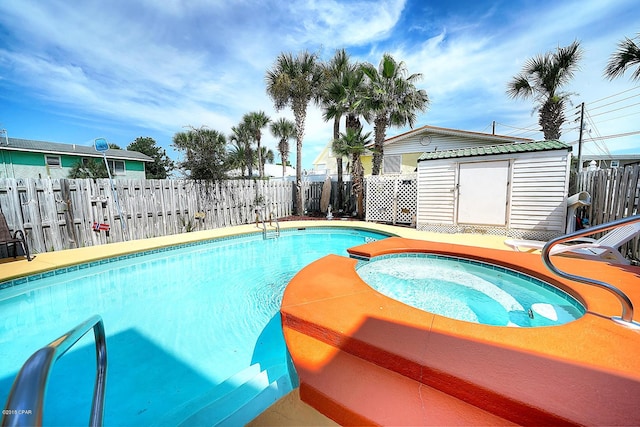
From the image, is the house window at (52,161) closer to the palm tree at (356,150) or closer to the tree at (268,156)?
the palm tree at (356,150)

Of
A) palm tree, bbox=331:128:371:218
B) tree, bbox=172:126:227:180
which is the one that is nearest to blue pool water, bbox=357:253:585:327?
palm tree, bbox=331:128:371:218

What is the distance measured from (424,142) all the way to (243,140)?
18.7 meters

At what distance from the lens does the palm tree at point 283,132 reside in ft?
82.3

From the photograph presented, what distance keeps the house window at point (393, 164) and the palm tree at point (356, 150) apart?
5.01 metres

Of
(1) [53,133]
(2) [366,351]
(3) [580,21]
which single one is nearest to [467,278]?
(2) [366,351]

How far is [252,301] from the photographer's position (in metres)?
3.98

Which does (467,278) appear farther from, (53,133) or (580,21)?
(53,133)

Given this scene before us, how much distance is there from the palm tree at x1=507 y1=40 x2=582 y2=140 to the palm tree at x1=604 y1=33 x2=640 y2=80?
4114 mm

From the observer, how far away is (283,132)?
25969mm

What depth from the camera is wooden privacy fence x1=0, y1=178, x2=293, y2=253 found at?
5.76 meters

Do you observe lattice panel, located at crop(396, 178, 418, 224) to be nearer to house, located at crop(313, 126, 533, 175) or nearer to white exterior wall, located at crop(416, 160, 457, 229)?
white exterior wall, located at crop(416, 160, 457, 229)

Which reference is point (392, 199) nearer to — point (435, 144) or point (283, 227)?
point (283, 227)

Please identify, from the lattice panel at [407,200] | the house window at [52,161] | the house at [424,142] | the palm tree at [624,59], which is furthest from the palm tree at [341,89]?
the house window at [52,161]

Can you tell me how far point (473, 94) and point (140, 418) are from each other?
19.4 metres
